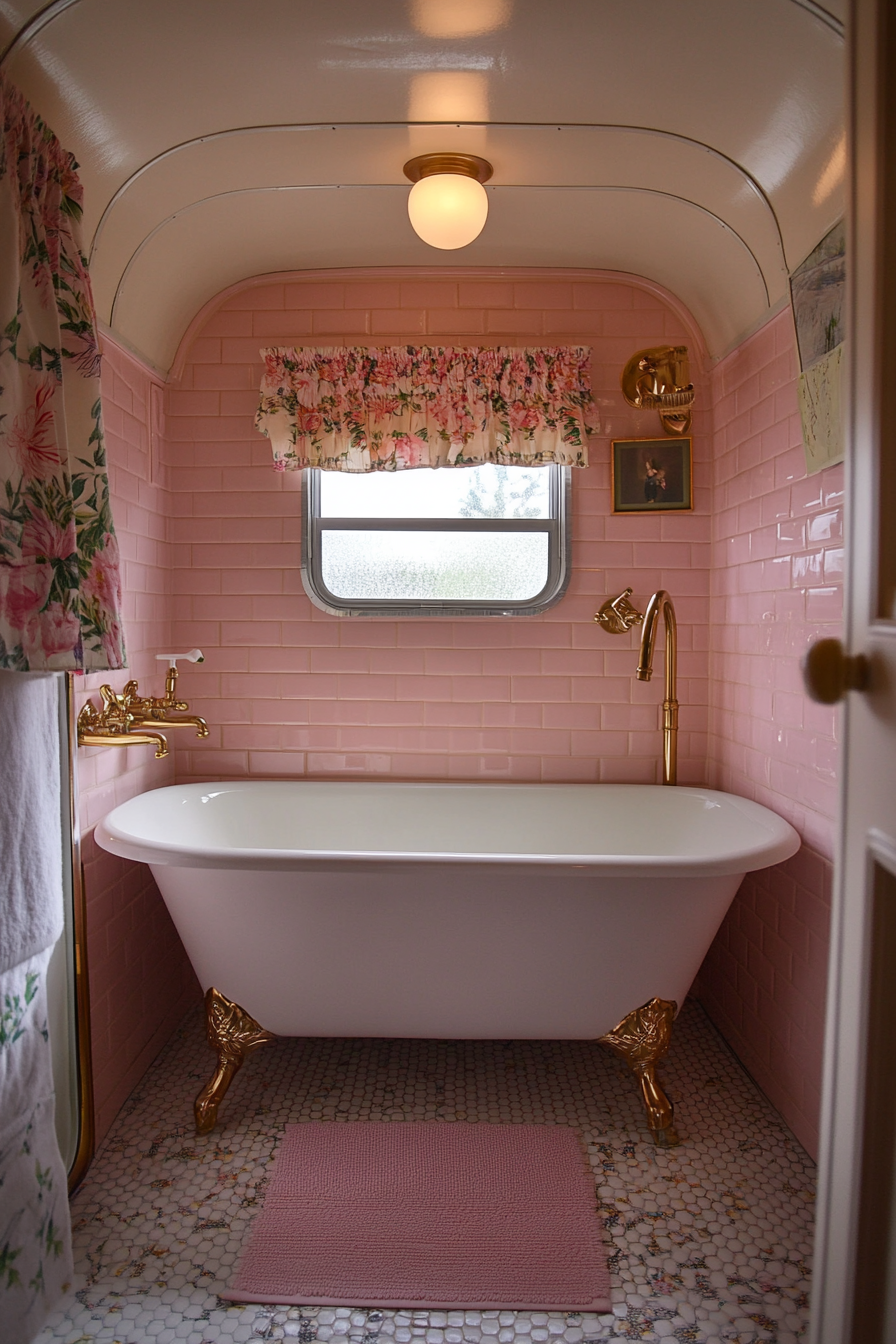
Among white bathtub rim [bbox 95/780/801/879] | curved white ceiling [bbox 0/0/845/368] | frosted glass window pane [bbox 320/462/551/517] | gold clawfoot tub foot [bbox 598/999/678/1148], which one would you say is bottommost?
gold clawfoot tub foot [bbox 598/999/678/1148]

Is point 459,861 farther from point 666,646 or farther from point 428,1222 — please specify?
point 666,646

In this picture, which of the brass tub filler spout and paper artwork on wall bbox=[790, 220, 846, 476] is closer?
paper artwork on wall bbox=[790, 220, 846, 476]

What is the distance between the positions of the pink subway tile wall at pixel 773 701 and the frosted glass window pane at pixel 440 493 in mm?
612

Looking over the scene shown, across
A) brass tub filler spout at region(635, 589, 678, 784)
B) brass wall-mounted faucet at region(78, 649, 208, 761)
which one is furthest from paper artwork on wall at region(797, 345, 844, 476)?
brass wall-mounted faucet at region(78, 649, 208, 761)

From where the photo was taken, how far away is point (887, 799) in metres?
0.77

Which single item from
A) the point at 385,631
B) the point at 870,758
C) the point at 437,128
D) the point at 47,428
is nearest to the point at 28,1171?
the point at 47,428

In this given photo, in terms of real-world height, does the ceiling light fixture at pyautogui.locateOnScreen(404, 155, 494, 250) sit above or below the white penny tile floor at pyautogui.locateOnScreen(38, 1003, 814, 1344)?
above

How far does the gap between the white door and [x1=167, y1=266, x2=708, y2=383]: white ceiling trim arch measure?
1.81 m

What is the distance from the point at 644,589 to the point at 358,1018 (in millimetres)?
1565

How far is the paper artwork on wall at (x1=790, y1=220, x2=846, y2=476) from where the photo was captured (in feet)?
5.66

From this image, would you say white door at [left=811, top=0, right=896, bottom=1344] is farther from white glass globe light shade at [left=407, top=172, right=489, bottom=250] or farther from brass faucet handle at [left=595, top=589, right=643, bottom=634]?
brass faucet handle at [left=595, top=589, right=643, bottom=634]

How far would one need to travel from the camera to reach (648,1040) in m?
1.90

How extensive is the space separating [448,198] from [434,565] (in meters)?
1.09

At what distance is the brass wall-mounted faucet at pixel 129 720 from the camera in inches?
76.0
